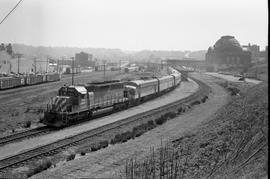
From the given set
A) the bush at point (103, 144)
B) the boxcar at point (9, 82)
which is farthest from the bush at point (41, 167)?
the boxcar at point (9, 82)

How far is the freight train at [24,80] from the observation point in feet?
175

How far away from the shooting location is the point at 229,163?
13953 millimetres

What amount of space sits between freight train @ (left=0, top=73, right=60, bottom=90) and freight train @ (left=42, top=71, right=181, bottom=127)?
75.3 ft

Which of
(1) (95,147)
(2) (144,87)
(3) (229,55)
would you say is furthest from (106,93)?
(3) (229,55)

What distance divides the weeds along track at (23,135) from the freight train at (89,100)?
106 cm

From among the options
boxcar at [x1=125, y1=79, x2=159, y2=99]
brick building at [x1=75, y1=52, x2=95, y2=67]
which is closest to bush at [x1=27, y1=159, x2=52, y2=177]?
boxcar at [x1=125, y1=79, x2=159, y2=99]

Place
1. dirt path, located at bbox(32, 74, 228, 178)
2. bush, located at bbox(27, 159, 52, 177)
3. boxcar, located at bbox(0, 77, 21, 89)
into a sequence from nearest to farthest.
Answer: dirt path, located at bbox(32, 74, 228, 178) → bush, located at bbox(27, 159, 52, 177) → boxcar, located at bbox(0, 77, 21, 89)

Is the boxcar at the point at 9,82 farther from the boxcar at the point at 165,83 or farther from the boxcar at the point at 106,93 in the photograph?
the boxcar at the point at 106,93

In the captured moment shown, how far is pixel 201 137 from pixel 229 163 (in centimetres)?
512

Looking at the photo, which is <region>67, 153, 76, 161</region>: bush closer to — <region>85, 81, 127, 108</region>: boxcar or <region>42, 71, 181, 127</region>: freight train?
<region>42, 71, 181, 127</region>: freight train

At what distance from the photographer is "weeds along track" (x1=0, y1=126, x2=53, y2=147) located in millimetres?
22163

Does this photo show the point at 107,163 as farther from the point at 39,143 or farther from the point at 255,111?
the point at 255,111

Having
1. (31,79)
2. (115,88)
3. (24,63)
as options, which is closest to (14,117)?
(115,88)

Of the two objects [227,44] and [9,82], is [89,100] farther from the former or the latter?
[227,44]
